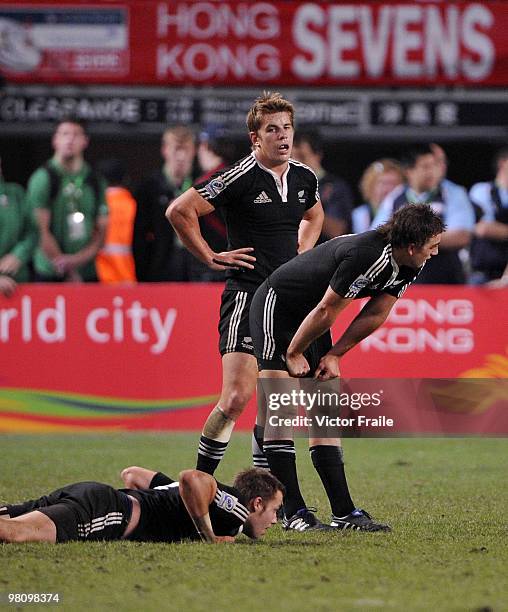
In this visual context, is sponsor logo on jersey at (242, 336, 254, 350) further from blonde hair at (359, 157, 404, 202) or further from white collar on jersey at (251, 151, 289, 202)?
blonde hair at (359, 157, 404, 202)

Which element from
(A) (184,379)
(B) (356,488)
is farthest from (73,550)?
(A) (184,379)

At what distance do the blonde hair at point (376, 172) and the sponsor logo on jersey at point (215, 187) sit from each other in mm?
6925

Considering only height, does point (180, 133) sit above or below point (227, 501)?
above

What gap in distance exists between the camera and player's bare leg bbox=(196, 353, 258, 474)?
8352mm

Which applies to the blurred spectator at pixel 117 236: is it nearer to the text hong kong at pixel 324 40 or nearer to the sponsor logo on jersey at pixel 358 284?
the text hong kong at pixel 324 40

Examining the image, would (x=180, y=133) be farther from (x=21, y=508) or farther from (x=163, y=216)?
(x=21, y=508)

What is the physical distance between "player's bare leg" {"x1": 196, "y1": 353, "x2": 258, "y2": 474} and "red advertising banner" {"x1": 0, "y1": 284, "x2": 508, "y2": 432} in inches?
176

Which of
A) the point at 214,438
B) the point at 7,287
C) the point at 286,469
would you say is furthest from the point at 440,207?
the point at 286,469

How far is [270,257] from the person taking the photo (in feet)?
28.0

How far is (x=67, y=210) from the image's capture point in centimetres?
1442

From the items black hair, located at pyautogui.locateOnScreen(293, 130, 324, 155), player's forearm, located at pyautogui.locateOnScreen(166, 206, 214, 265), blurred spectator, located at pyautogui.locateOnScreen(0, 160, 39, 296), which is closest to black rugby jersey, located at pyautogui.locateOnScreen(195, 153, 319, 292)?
player's forearm, located at pyautogui.locateOnScreen(166, 206, 214, 265)

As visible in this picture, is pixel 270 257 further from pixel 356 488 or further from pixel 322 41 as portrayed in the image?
pixel 322 41

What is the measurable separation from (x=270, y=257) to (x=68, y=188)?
6289mm

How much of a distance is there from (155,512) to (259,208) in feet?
7.02
